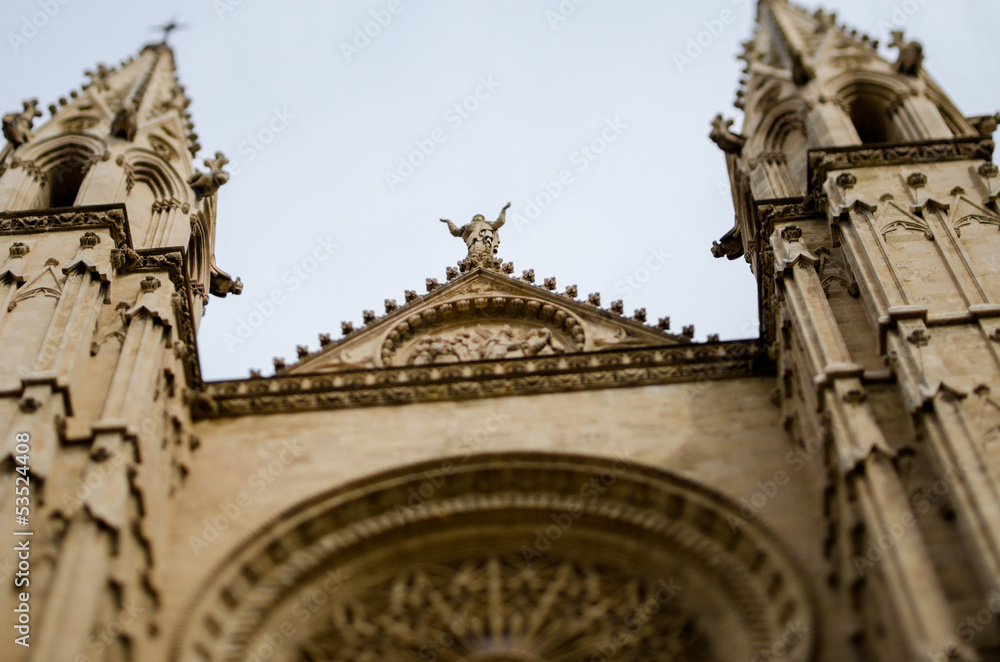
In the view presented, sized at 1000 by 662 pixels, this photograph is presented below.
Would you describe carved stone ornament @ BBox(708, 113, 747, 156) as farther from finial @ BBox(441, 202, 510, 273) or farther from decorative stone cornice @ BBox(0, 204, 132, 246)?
decorative stone cornice @ BBox(0, 204, 132, 246)

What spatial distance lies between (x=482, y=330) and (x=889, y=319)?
685 centimetres

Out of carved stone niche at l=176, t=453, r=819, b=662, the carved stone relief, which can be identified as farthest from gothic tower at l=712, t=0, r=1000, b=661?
the carved stone relief

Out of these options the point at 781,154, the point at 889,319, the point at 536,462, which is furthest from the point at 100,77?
the point at 889,319

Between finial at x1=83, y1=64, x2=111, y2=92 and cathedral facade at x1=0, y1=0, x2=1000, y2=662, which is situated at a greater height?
finial at x1=83, y1=64, x2=111, y2=92

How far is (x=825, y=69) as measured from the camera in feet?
78.1

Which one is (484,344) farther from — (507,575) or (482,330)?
(507,575)

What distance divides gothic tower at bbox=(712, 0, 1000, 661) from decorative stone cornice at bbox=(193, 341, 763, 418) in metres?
0.98

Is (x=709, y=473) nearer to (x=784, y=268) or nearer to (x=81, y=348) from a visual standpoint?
(x=784, y=268)

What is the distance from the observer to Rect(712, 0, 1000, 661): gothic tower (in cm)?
1163

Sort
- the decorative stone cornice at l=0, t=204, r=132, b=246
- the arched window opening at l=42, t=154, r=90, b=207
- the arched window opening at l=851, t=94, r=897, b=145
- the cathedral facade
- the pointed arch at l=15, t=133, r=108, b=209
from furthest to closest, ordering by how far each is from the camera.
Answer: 1. the arched window opening at l=851, t=94, r=897, b=145
2. the arched window opening at l=42, t=154, r=90, b=207
3. the pointed arch at l=15, t=133, r=108, b=209
4. the decorative stone cornice at l=0, t=204, r=132, b=246
5. the cathedral facade

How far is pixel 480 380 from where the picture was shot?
1700cm

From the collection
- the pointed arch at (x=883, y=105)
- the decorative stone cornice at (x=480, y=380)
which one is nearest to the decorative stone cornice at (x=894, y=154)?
the pointed arch at (x=883, y=105)

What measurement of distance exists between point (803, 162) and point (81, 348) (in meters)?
12.3

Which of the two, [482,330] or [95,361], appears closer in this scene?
[95,361]
